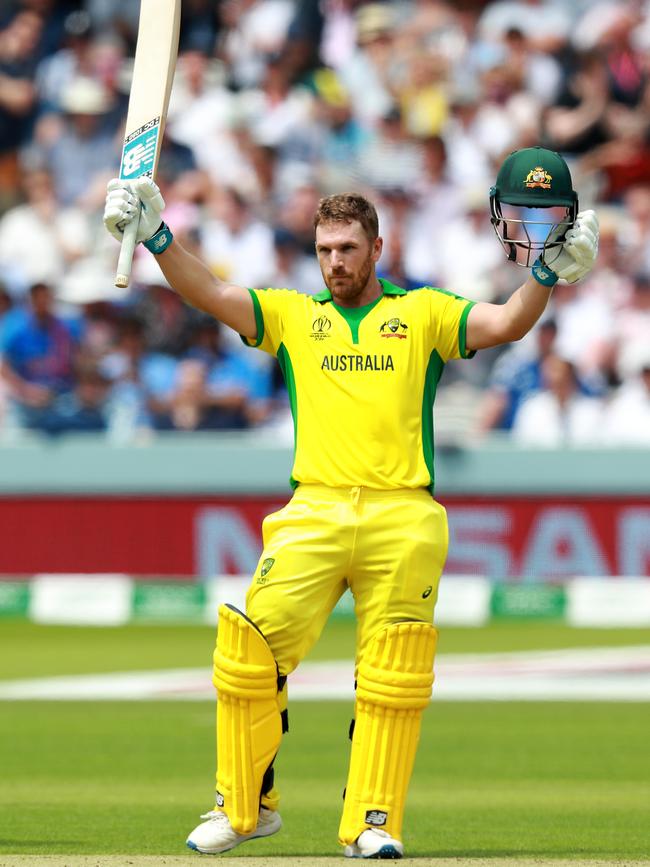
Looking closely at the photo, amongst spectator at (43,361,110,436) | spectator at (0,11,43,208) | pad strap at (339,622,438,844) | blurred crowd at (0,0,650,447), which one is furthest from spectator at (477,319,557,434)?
pad strap at (339,622,438,844)

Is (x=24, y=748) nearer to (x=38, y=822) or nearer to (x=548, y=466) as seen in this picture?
(x=38, y=822)

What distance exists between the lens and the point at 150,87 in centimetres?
543

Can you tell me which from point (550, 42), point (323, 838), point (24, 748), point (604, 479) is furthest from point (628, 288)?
point (323, 838)

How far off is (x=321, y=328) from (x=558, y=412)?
7.84m

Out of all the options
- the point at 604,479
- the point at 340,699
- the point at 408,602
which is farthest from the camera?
the point at 604,479

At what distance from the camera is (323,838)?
218 inches

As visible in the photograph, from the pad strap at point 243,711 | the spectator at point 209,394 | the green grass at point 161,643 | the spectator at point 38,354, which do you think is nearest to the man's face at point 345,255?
the pad strap at point 243,711

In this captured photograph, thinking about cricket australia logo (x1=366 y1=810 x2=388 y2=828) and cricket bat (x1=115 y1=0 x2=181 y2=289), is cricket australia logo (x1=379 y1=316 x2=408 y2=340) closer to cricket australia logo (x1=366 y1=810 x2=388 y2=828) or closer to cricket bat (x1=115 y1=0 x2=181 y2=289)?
cricket bat (x1=115 y1=0 x2=181 y2=289)

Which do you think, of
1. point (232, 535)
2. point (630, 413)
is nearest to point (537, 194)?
point (630, 413)

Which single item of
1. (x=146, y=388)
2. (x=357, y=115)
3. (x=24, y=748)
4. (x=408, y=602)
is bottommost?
(x=24, y=748)

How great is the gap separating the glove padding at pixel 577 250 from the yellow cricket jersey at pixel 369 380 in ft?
1.12

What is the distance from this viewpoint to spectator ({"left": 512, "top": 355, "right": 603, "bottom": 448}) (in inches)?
502

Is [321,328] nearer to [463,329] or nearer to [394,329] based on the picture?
[394,329]

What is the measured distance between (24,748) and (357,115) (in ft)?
27.1
